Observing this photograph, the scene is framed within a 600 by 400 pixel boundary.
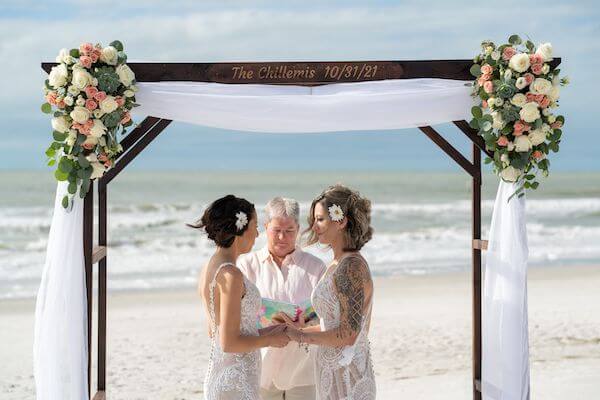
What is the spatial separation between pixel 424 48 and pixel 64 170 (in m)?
30.7

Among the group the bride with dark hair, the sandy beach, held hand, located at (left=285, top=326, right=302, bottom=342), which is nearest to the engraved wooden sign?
the bride with dark hair

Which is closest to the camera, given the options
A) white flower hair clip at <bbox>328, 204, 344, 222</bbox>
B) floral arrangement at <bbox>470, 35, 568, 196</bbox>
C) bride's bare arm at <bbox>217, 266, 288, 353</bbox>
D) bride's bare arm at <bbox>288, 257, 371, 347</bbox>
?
bride's bare arm at <bbox>217, 266, 288, 353</bbox>

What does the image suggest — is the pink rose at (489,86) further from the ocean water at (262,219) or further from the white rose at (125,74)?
the ocean water at (262,219)

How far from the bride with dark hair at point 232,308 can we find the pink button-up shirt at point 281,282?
48 centimetres

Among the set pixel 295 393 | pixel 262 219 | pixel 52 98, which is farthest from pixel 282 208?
pixel 262 219

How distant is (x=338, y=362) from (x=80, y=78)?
2.05 m

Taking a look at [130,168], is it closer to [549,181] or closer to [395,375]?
[549,181]

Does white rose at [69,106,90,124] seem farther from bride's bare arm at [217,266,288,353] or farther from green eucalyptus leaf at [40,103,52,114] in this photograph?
bride's bare arm at [217,266,288,353]

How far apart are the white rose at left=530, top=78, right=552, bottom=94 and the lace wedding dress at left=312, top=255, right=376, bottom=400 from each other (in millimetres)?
1609

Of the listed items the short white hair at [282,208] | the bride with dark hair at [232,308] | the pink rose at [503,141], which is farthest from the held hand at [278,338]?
the pink rose at [503,141]

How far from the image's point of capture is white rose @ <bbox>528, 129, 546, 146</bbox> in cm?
503

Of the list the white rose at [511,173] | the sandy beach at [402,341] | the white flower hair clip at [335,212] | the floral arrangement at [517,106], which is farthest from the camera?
the sandy beach at [402,341]

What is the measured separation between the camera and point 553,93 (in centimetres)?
504

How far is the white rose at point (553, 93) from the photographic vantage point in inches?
198
